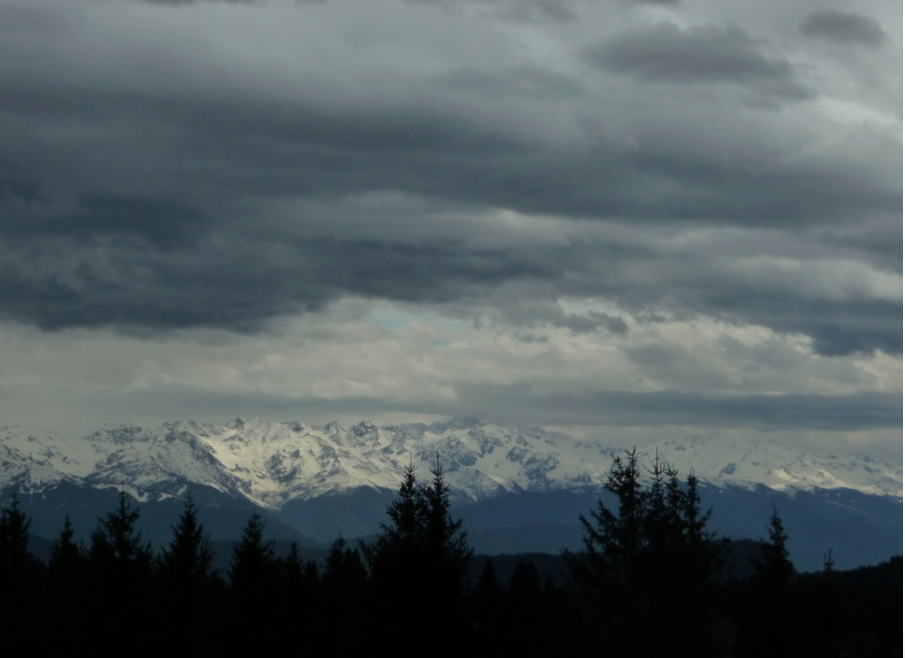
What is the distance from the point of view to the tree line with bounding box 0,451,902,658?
149 feet

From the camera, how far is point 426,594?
147 feet

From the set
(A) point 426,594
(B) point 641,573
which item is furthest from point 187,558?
(B) point 641,573

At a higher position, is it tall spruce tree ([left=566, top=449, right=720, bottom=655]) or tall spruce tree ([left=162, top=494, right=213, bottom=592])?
tall spruce tree ([left=566, top=449, right=720, bottom=655])

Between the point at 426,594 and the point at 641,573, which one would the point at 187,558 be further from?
the point at 641,573

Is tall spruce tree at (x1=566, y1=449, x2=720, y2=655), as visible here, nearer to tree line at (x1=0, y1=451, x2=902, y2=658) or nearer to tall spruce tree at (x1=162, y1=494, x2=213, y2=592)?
tree line at (x1=0, y1=451, x2=902, y2=658)

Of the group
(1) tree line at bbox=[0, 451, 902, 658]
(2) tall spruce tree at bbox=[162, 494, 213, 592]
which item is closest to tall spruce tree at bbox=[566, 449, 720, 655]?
(1) tree line at bbox=[0, 451, 902, 658]

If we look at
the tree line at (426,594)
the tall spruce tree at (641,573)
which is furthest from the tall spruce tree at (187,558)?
the tall spruce tree at (641,573)

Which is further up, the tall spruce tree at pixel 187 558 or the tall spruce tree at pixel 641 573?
the tall spruce tree at pixel 641 573

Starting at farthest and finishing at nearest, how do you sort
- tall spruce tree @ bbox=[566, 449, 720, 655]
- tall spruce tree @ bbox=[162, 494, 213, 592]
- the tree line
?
tall spruce tree @ bbox=[162, 494, 213, 592] < tall spruce tree @ bbox=[566, 449, 720, 655] < the tree line

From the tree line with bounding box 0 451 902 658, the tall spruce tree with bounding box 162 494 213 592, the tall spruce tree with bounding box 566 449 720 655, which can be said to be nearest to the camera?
the tree line with bounding box 0 451 902 658

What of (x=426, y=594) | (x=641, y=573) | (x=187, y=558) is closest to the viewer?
(x=426, y=594)

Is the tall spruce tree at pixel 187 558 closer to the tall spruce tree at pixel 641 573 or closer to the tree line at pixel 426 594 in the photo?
the tree line at pixel 426 594

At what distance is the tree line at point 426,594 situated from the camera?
45.5 metres

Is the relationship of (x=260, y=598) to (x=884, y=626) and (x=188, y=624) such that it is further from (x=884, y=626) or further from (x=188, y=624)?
(x=884, y=626)
